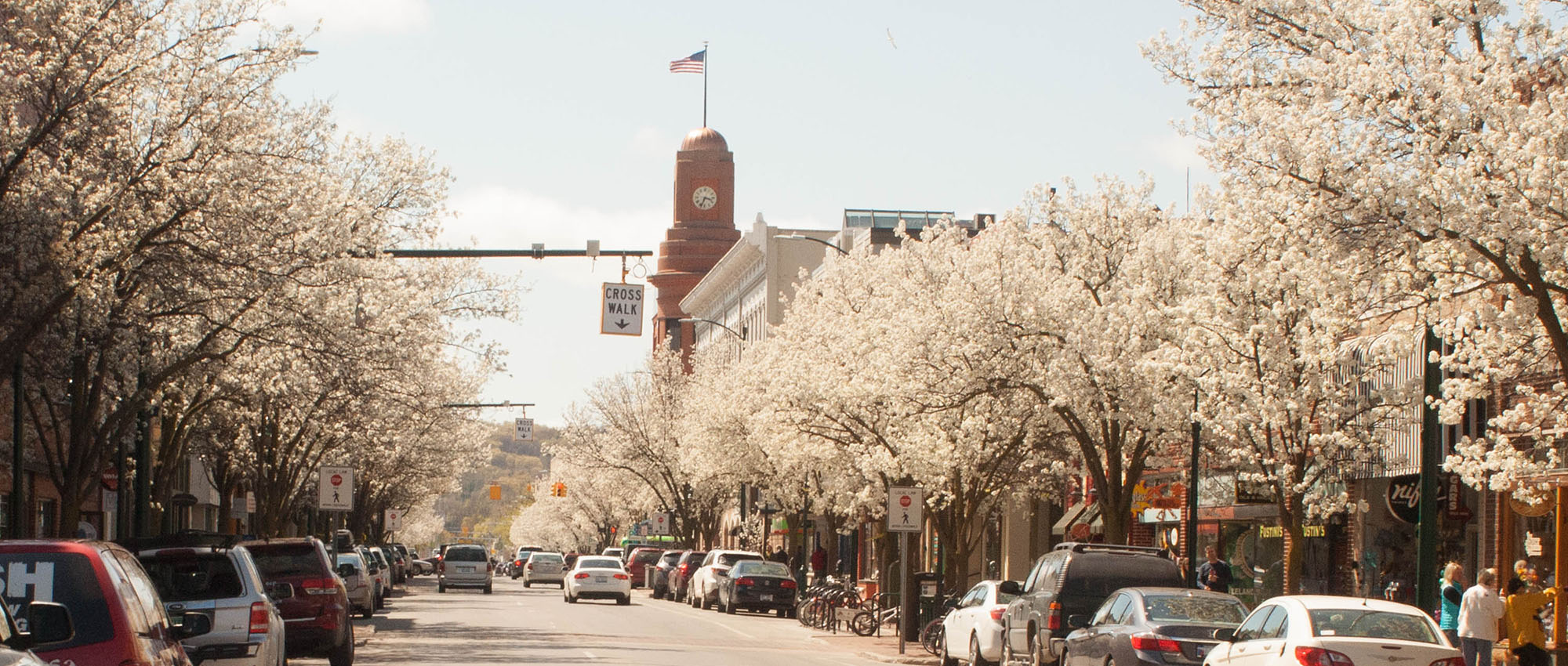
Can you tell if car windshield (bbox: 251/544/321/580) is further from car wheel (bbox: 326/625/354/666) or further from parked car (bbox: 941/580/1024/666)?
parked car (bbox: 941/580/1024/666)

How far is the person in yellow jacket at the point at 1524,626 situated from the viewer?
66.8 feet

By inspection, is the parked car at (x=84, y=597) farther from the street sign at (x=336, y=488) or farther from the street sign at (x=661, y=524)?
the street sign at (x=661, y=524)

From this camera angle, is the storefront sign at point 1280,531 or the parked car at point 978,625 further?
the storefront sign at point 1280,531

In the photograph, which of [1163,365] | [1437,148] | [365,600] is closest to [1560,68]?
[1437,148]

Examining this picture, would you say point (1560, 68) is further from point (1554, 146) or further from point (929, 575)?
point (929, 575)

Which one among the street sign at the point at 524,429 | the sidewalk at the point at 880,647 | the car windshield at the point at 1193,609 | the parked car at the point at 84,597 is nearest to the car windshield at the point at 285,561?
the car windshield at the point at 1193,609

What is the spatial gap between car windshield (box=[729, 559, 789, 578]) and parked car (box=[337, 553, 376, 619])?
10.3 m

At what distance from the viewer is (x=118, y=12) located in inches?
758

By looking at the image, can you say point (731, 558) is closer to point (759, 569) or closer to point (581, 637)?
point (759, 569)

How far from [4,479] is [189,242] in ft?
54.0

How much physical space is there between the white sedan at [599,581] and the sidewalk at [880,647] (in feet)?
42.2

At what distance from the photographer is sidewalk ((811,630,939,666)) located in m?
28.0

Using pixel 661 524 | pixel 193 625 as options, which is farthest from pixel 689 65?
pixel 193 625

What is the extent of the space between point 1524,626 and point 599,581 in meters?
31.1
